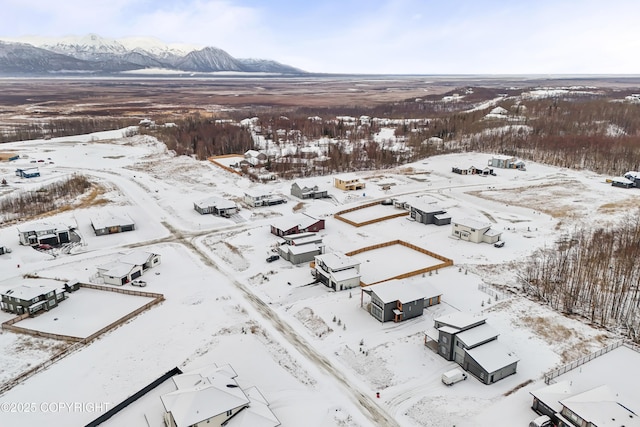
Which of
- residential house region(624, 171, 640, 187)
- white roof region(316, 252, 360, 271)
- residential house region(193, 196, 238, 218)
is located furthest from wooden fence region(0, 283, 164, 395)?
residential house region(624, 171, 640, 187)

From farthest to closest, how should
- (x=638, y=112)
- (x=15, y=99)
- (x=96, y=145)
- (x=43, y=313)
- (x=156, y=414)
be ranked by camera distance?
(x=15, y=99) < (x=638, y=112) < (x=96, y=145) < (x=43, y=313) < (x=156, y=414)

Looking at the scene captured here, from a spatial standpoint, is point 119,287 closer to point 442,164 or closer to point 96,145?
point 442,164

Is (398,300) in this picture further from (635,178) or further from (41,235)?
(635,178)

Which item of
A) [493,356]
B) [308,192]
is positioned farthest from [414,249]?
[308,192]

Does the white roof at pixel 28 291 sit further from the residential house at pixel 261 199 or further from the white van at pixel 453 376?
the white van at pixel 453 376

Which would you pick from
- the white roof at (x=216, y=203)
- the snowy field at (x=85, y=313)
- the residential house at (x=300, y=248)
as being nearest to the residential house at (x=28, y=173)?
the white roof at (x=216, y=203)

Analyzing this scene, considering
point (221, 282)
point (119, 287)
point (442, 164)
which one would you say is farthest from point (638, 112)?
point (119, 287)
